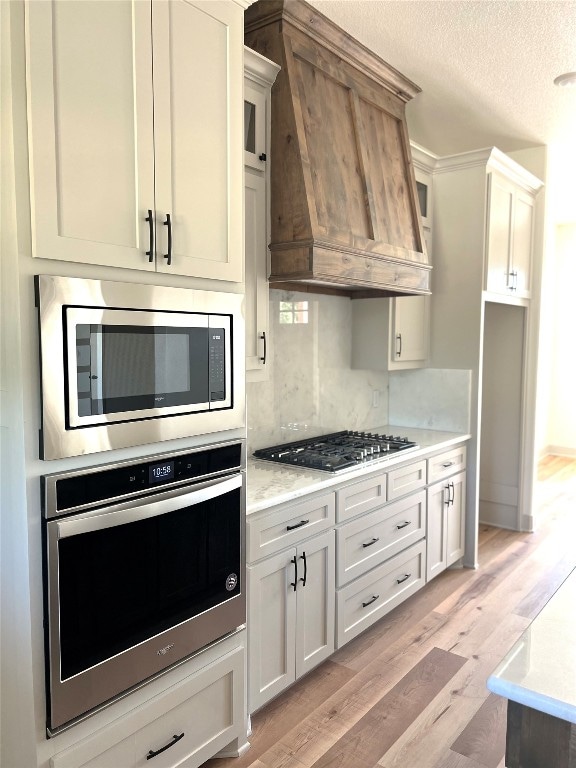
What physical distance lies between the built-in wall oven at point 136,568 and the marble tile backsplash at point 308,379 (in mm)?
1022

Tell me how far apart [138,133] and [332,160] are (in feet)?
4.04

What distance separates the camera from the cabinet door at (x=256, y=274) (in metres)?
2.37

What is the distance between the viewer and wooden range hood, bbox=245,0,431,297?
2.41m

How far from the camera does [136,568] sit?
5.42 ft

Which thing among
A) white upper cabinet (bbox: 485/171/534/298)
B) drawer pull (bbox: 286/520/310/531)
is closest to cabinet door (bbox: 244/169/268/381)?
drawer pull (bbox: 286/520/310/531)

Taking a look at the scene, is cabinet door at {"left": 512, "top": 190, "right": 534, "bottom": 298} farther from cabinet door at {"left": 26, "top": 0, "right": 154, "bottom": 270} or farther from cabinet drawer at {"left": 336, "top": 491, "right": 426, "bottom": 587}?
cabinet door at {"left": 26, "top": 0, "right": 154, "bottom": 270}

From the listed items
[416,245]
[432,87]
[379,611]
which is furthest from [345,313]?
[379,611]

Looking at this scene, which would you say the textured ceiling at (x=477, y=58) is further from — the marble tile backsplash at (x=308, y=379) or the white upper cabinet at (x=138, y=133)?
the marble tile backsplash at (x=308, y=379)

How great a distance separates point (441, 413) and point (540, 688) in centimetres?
302

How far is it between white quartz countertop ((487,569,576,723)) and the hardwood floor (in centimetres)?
131

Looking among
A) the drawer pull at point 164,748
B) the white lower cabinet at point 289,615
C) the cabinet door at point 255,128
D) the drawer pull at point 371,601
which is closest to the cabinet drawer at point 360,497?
the white lower cabinet at point 289,615

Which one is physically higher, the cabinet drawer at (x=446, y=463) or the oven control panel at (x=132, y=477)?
the oven control panel at (x=132, y=477)

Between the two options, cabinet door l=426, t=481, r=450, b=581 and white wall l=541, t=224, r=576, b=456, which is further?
white wall l=541, t=224, r=576, b=456

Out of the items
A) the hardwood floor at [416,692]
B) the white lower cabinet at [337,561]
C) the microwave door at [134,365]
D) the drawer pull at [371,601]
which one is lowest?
the hardwood floor at [416,692]
